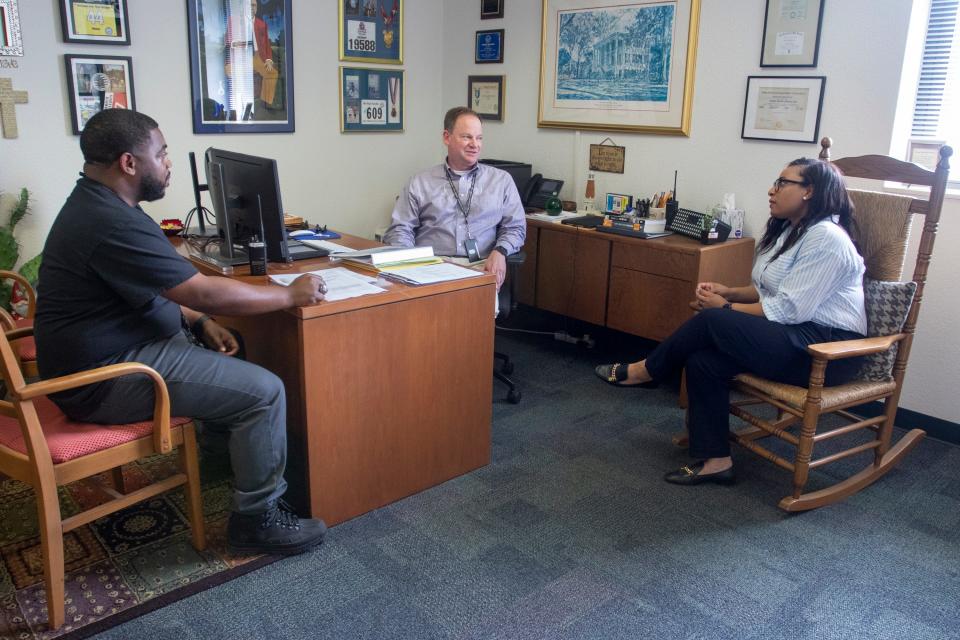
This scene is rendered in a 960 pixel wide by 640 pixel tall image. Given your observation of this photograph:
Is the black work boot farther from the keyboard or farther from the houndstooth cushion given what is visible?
the keyboard

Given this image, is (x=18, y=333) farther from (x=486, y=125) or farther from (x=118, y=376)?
(x=486, y=125)

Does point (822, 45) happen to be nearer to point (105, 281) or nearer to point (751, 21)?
point (751, 21)

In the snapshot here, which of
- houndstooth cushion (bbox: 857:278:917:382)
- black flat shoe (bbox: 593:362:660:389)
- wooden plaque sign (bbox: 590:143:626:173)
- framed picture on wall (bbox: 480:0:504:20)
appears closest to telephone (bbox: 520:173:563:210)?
wooden plaque sign (bbox: 590:143:626:173)

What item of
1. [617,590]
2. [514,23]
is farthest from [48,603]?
[514,23]

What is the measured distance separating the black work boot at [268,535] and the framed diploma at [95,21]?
2471 millimetres

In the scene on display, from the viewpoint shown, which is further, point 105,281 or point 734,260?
point 734,260

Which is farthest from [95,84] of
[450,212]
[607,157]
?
[607,157]

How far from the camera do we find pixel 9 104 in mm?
3262

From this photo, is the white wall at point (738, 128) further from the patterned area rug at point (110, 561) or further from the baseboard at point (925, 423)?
the patterned area rug at point (110, 561)

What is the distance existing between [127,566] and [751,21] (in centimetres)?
328

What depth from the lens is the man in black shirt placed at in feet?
6.09

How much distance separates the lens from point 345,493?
236 centimetres

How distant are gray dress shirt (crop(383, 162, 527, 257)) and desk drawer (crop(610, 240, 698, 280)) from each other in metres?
0.52

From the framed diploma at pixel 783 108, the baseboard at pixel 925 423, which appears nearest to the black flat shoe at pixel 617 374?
the baseboard at pixel 925 423
